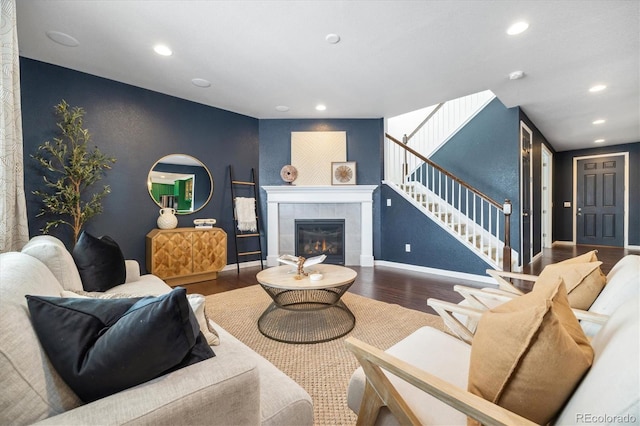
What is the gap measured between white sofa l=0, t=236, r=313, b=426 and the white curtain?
1.07m

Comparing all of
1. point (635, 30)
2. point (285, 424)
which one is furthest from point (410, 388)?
point (635, 30)

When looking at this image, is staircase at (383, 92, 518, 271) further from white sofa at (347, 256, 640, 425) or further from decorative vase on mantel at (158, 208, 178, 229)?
decorative vase on mantel at (158, 208, 178, 229)

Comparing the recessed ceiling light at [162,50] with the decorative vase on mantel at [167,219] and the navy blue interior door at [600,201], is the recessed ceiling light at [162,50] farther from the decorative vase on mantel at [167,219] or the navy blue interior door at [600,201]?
the navy blue interior door at [600,201]

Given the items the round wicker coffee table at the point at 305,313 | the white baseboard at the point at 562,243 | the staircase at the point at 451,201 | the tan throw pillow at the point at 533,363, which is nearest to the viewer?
the tan throw pillow at the point at 533,363

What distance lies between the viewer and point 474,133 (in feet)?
15.7

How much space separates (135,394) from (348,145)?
4.62 m

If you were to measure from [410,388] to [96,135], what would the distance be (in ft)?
13.8

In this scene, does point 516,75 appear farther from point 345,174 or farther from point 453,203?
point 345,174

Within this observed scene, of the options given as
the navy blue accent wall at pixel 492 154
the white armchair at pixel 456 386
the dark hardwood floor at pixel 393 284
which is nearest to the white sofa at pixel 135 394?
the white armchair at pixel 456 386

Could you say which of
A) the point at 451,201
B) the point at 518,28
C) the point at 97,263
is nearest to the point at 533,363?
the point at 97,263

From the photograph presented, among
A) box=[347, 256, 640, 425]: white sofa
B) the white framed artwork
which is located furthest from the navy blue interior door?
box=[347, 256, 640, 425]: white sofa

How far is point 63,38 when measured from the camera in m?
2.61

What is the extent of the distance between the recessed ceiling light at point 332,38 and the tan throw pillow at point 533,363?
2661 mm

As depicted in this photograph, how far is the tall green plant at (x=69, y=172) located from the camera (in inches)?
118
